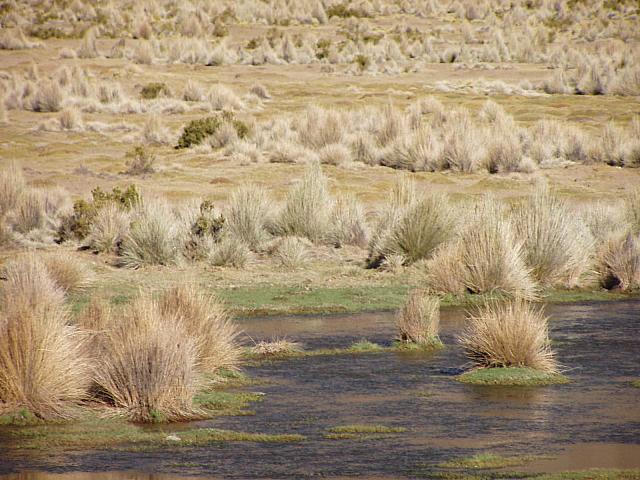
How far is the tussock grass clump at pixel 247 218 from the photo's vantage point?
64.9 ft

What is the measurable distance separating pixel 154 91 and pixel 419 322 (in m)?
26.7

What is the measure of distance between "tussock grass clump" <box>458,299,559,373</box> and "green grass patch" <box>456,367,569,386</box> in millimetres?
132

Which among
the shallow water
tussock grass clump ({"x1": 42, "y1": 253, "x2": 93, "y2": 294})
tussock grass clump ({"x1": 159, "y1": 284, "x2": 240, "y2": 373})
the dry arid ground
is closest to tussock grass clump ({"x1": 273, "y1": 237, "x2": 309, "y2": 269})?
the dry arid ground

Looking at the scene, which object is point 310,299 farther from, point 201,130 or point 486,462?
point 201,130

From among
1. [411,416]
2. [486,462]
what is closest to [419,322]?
[411,416]

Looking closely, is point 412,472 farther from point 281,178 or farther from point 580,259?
point 281,178

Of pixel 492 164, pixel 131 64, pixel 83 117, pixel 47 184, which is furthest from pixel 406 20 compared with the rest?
pixel 47 184

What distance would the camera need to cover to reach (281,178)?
87.4 feet

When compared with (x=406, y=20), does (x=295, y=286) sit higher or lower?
lower

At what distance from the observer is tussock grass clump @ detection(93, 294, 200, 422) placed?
1020 cm

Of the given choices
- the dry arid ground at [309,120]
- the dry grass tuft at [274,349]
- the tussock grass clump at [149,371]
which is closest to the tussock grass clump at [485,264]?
the dry arid ground at [309,120]

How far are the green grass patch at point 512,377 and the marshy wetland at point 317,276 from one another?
0.12 ft

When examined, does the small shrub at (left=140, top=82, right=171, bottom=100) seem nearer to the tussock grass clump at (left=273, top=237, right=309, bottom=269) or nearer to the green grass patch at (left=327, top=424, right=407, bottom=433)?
the tussock grass clump at (left=273, top=237, right=309, bottom=269)

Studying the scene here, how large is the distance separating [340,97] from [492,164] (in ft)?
39.3
